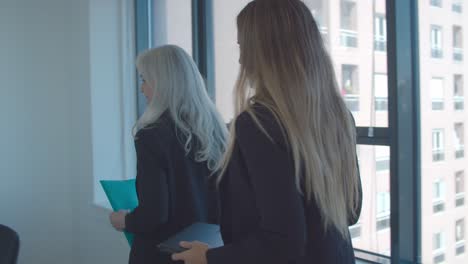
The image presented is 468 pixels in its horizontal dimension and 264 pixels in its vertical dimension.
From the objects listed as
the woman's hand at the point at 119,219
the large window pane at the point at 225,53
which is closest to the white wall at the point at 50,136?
the large window pane at the point at 225,53

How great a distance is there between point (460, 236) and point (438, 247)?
0.10 metres

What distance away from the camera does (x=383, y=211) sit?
1924 millimetres

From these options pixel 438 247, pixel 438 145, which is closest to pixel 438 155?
pixel 438 145

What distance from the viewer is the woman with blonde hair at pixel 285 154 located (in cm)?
90

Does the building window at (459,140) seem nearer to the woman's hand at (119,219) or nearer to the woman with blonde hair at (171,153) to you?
the woman with blonde hair at (171,153)

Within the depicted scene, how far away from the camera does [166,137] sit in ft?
5.09

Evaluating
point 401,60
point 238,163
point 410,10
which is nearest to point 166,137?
point 238,163

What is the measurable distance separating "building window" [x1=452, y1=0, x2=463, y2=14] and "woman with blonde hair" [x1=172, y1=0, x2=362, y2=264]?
0.95 metres

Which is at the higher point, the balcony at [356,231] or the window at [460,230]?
the window at [460,230]

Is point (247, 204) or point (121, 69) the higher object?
point (121, 69)

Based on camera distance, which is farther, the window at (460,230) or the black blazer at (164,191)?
the window at (460,230)

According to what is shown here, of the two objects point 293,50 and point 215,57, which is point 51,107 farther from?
point 293,50

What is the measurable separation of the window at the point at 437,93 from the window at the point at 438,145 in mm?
90

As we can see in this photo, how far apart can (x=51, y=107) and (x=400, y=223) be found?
7.82 feet
